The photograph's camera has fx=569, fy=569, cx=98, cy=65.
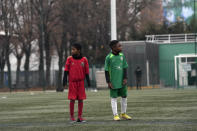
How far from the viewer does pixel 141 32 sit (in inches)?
2534

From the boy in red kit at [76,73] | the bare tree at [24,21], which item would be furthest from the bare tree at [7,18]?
the boy in red kit at [76,73]

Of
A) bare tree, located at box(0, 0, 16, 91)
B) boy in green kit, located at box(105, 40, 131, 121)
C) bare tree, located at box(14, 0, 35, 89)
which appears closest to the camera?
boy in green kit, located at box(105, 40, 131, 121)

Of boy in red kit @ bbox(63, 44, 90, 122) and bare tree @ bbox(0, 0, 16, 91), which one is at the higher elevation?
bare tree @ bbox(0, 0, 16, 91)

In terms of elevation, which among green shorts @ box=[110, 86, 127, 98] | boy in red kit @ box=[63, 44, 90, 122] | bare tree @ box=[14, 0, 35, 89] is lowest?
green shorts @ box=[110, 86, 127, 98]

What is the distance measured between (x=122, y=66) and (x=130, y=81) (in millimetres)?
33064

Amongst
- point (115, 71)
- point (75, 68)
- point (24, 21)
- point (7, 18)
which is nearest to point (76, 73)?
point (75, 68)

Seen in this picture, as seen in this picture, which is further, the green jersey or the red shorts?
the green jersey

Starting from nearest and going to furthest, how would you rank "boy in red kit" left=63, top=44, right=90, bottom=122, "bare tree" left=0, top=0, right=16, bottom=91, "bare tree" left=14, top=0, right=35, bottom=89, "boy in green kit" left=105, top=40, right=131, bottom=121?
"boy in red kit" left=63, top=44, right=90, bottom=122
"boy in green kit" left=105, top=40, right=131, bottom=121
"bare tree" left=0, top=0, right=16, bottom=91
"bare tree" left=14, top=0, right=35, bottom=89

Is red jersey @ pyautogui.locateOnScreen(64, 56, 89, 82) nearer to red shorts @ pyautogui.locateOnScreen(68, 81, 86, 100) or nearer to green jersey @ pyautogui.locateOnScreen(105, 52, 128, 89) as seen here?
red shorts @ pyautogui.locateOnScreen(68, 81, 86, 100)

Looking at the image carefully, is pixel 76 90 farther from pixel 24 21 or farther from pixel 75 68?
pixel 24 21

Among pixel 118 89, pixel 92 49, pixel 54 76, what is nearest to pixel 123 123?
pixel 118 89

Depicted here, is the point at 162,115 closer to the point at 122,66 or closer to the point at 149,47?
the point at 122,66

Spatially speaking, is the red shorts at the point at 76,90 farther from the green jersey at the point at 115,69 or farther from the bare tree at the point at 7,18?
the bare tree at the point at 7,18

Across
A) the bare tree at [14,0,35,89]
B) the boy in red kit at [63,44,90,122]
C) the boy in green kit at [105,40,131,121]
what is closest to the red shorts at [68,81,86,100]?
the boy in red kit at [63,44,90,122]
